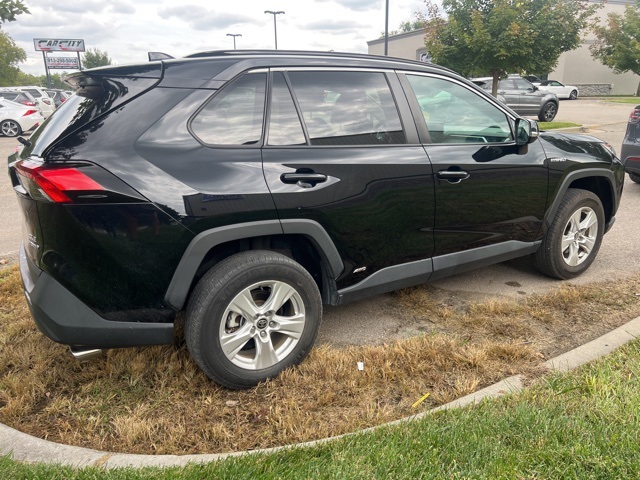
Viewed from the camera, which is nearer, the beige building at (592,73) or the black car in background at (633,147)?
the black car in background at (633,147)

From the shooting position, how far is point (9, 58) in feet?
156

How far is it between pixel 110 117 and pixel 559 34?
44.8 ft

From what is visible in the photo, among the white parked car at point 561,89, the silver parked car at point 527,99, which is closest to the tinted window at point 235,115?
the silver parked car at point 527,99

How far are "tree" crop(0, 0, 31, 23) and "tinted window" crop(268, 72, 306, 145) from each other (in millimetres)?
13540

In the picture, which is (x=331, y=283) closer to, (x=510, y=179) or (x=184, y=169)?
(x=184, y=169)

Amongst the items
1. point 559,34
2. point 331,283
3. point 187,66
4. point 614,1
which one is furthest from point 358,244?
point 614,1

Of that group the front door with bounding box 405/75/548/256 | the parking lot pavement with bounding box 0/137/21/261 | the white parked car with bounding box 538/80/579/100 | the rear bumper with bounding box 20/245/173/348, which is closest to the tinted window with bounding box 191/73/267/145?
the rear bumper with bounding box 20/245/173/348

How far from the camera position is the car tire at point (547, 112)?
60.5 feet

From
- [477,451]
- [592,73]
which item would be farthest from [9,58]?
[477,451]

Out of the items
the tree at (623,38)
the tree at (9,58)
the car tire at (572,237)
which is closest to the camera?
the car tire at (572,237)

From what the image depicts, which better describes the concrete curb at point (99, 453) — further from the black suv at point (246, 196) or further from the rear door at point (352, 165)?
the rear door at point (352, 165)

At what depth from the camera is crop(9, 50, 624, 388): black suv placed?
2469 mm

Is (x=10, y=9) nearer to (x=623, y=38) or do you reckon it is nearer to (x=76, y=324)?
(x=76, y=324)

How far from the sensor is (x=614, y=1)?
42719 millimetres
